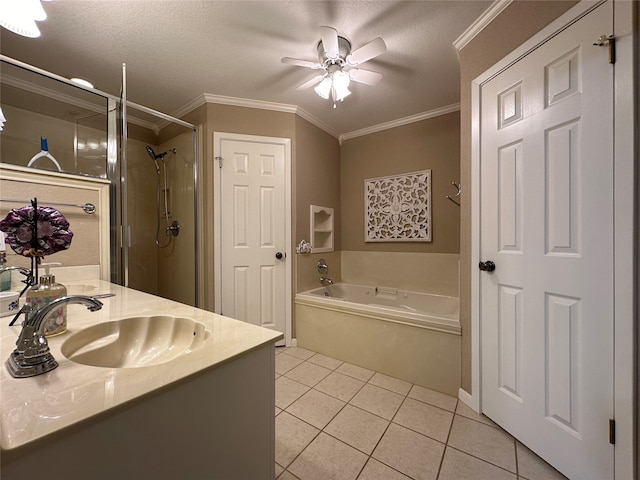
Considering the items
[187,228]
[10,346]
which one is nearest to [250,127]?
[187,228]

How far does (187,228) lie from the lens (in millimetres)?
2707

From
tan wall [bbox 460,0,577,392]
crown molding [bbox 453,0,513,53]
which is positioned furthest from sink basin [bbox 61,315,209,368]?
crown molding [bbox 453,0,513,53]

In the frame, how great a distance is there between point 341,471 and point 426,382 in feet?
3.15

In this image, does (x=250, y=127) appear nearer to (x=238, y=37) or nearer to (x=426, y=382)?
(x=238, y=37)

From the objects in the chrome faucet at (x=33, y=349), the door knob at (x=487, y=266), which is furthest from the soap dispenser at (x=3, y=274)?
the door knob at (x=487, y=266)

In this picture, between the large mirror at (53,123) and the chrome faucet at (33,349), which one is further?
the large mirror at (53,123)

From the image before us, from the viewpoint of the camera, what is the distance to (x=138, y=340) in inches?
37.4

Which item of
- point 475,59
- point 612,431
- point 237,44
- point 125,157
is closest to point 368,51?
point 475,59

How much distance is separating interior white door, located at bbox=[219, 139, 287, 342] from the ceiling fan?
0.92 meters

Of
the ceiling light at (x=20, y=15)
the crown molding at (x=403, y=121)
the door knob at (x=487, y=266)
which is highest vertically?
the crown molding at (x=403, y=121)

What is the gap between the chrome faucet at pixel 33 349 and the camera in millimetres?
566

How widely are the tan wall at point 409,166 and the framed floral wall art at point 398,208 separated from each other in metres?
0.06

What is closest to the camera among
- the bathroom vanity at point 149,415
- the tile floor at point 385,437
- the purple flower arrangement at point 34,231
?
the bathroom vanity at point 149,415

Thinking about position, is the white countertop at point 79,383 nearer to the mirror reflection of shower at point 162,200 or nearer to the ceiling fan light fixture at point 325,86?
the ceiling fan light fixture at point 325,86
